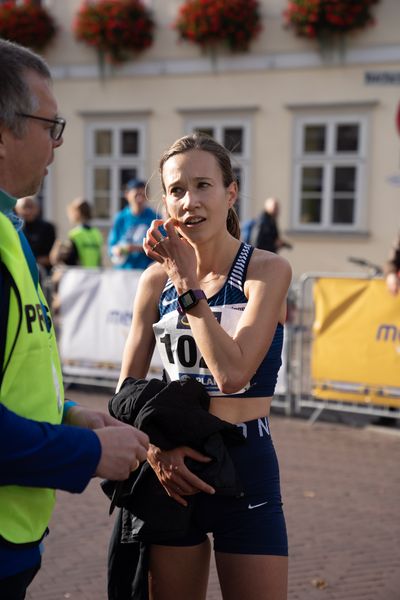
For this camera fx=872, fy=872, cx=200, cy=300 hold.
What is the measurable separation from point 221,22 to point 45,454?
16575 millimetres

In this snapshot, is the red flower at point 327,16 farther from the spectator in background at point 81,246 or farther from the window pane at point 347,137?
the spectator in background at point 81,246

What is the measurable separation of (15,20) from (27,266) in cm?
1825

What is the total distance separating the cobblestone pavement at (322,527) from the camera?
14.7 feet

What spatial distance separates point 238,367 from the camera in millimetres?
2559

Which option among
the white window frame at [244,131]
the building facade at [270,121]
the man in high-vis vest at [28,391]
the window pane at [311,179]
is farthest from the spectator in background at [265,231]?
the man in high-vis vest at [28,391]

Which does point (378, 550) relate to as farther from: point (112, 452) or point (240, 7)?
point (240, 7)

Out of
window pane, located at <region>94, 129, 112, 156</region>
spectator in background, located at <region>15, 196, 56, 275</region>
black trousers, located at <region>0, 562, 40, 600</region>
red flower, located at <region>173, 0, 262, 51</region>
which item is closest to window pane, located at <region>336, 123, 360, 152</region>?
red flower, located at <region>173, 0, 262, 51</region>

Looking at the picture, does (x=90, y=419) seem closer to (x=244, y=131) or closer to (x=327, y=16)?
(x=327, y=16)

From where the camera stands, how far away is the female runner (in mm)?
2568

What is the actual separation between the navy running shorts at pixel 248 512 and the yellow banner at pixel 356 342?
499cm

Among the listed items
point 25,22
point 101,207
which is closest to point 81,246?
point 101,207

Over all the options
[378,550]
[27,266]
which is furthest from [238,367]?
[378,550]

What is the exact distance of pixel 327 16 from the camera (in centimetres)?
1639

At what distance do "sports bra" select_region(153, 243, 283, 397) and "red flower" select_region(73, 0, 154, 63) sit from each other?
16318mm
